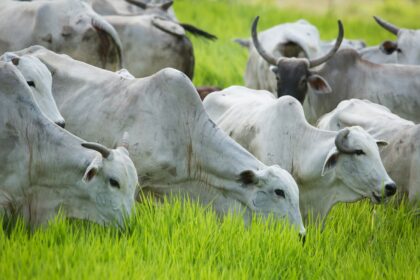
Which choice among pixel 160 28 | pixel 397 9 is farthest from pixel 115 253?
pixel 397 9

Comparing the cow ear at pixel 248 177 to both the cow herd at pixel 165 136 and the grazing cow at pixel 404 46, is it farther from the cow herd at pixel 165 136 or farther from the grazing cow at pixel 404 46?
the grazing cow at pixel 404 46

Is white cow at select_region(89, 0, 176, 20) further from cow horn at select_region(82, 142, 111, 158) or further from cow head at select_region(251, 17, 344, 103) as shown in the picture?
cow horn at select_region(82, 142, 111, 158)

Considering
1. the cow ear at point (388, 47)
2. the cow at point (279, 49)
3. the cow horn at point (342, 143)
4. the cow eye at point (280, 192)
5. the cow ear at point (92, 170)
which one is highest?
the cow ear at point (92, 170)

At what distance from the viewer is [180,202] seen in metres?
5.73

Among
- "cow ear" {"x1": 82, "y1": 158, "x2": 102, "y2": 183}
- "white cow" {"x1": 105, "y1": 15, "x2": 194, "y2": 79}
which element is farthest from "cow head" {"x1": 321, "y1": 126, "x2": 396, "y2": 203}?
"white cow" {"x1": 105, "y1": 15, "x2": 194, "y2": 79}

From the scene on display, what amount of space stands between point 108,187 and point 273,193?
1.00m

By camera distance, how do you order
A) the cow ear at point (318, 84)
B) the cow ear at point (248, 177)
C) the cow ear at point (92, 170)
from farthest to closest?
1. the cow ear at point (318, 84)
2. the cow ear at point (248, 177)
3. the cow ear at point (92, 170)

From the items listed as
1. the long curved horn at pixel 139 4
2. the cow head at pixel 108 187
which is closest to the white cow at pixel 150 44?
the long curved horn at pixel 139 4

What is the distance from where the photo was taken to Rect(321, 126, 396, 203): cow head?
20.3 feet

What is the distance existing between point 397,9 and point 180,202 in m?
20.9

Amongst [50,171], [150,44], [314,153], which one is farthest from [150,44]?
[50,171]

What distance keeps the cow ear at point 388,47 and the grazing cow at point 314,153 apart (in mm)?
3847

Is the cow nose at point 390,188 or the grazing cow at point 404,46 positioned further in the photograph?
the grazing cow at point 404,46

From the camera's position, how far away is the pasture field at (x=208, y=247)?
4.69m
